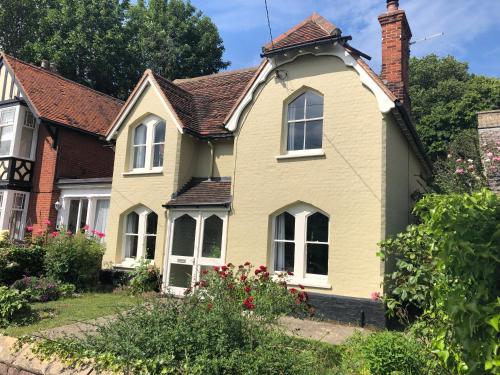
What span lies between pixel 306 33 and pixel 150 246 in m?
8.85

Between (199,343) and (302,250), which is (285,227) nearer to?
(302,250)

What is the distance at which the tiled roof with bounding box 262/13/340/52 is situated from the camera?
11.6 meters

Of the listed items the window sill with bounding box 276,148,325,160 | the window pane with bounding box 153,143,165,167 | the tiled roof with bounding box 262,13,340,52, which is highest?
the tiled roof with bounding box 262,13,340,52

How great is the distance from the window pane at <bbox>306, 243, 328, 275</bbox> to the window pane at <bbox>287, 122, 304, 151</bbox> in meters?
2.93

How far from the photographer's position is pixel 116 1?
110 feet

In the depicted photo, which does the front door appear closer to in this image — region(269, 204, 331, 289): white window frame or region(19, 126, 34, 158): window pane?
region(269, 204, 331, 289): white window frame

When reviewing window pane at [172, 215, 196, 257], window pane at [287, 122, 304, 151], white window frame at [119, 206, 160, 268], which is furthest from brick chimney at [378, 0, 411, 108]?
white window frame at [119, 206, 160, 268]

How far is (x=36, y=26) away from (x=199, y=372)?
110 feet

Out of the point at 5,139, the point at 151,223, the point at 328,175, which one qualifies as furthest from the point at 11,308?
the point at 5,139

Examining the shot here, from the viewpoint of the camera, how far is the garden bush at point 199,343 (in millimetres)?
5137

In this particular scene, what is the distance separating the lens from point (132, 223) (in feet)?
49.6

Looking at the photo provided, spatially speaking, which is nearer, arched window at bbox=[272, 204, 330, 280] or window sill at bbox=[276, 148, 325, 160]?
arched window at bbox=[272, 204, 330, 280]

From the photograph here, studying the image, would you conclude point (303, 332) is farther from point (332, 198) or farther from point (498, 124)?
point (498, 124)

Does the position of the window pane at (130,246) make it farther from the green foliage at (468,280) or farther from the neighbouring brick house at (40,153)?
the green foliage at (468,280)
